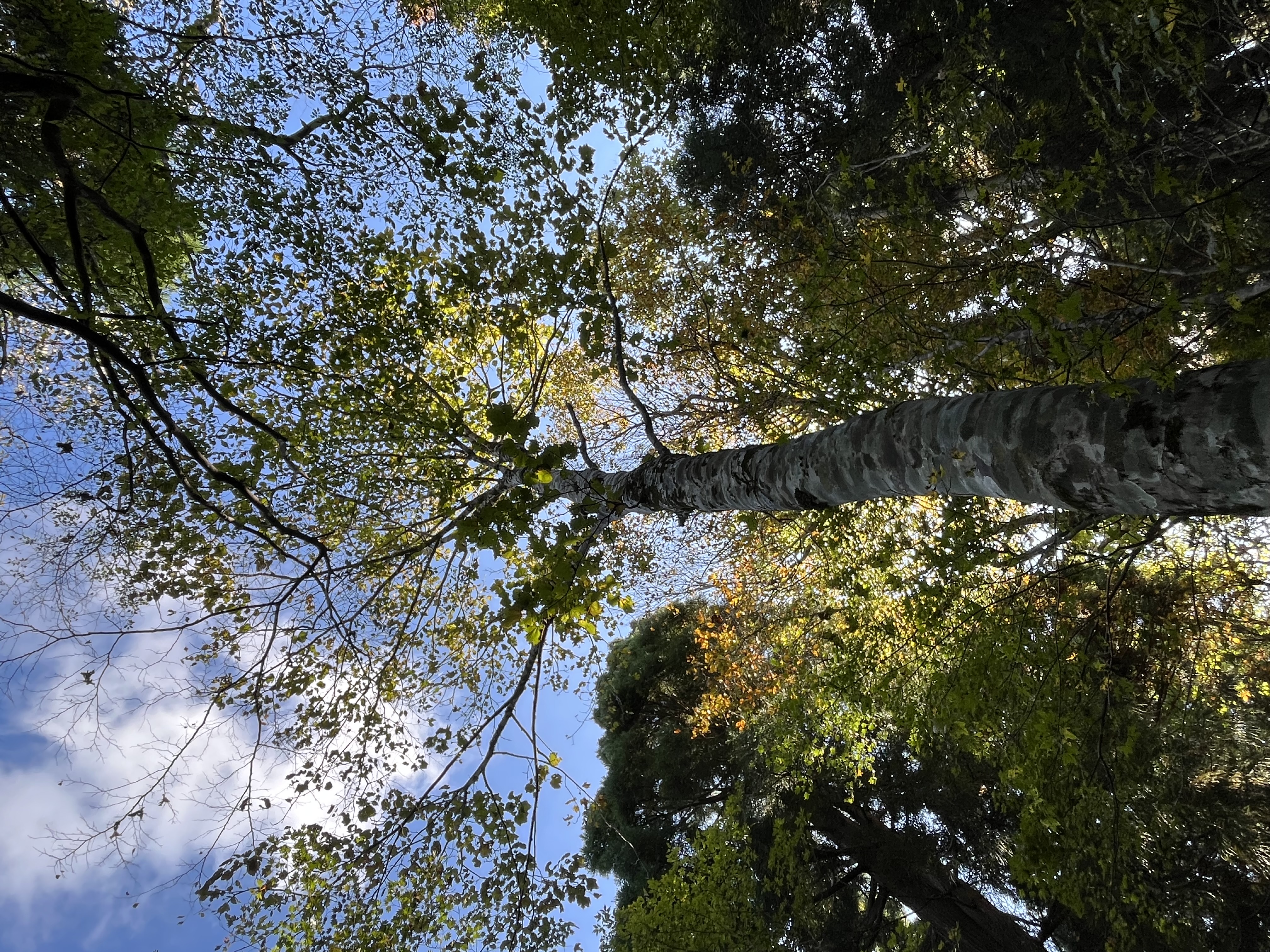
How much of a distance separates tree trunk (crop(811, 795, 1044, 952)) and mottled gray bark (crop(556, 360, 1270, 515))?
8051 millimetres

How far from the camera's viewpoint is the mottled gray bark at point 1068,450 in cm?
161

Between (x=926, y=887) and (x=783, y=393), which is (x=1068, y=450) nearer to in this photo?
(x=783, y=393)

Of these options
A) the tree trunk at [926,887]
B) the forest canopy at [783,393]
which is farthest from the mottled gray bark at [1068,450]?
the tree trunk at [926,887]

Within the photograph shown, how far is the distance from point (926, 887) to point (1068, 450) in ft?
32.4

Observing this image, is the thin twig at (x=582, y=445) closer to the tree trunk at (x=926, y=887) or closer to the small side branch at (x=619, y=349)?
the small side branch at (x=619, y=349)

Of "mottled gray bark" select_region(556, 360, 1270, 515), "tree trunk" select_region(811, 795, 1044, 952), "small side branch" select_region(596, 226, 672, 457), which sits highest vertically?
"small side branch" select_region(596, 226, 672, 457)

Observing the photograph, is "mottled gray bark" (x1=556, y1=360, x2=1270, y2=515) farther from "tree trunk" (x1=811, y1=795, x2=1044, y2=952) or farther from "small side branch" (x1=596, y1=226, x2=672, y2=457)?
"tree trunk" (x1=811, y1=795, x2=1044, y2=952)

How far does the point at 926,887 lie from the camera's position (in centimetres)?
858

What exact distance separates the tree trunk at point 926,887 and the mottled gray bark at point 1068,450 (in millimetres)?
8051

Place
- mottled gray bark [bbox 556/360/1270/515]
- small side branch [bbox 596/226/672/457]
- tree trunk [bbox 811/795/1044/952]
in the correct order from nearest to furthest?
mottled gray bark [bbox 556/360/1270/515]
small side branch [bbox 596/226/672/457]
tree trunk [bbox 811/795/1044/952]

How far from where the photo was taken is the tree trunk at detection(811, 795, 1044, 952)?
790 centimetres

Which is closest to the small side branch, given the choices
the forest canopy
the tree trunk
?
the forest canopy

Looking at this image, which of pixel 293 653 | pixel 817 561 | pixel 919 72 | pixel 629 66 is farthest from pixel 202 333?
pixel 919 72

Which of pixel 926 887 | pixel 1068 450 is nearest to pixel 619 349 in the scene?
pixel 1068 450
